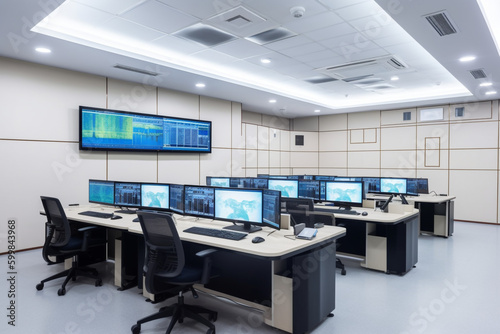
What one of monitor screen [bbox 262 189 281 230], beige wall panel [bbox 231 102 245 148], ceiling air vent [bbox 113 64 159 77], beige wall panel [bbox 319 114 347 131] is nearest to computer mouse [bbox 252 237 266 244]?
monitor screen [bbox 262 189 281 230]

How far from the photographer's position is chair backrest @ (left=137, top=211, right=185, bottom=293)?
2549 mm

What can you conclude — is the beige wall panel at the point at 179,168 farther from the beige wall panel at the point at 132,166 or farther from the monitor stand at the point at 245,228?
the monitor stand at the point at 245,228

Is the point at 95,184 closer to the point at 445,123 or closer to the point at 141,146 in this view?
the point at 141,146

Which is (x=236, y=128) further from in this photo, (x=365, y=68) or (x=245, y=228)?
(x=245, y=228)

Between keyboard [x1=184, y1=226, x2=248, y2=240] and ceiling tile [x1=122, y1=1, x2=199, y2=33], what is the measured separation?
261 centimetres

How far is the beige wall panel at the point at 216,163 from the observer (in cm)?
762

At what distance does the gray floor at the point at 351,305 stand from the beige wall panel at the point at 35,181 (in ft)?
2.06

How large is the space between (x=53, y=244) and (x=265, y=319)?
2.45 meters

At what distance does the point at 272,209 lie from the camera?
2.92m

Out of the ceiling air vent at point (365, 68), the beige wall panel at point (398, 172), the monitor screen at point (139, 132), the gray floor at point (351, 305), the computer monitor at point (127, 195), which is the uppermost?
the ceiling air vent at point (365, 68)

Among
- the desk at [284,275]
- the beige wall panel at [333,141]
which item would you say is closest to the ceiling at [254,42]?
the desk at [284,275]

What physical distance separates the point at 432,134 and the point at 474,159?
1139 mm

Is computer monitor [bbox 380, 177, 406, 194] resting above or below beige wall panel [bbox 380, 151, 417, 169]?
below

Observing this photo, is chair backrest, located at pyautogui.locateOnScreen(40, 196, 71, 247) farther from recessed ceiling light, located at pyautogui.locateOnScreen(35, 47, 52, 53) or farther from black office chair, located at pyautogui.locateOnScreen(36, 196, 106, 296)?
recessed ceiling light, located at pyautogui.locateOnScreen(35, 47, 52, 53)
